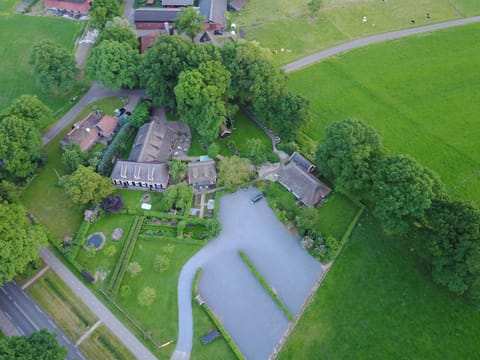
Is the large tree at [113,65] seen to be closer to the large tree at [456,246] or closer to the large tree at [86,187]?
the large tree at [86,187]

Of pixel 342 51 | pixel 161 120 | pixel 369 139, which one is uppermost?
pixel 342 51

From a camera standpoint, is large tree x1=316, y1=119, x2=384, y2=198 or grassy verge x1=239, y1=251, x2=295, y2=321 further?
large tree x1=316, y1=119, x2=384, y2=198

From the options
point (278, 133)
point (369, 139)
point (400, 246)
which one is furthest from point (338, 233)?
point (278, 133)

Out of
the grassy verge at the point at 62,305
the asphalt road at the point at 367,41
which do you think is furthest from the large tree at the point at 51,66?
the asphalt road at the point at 367,41

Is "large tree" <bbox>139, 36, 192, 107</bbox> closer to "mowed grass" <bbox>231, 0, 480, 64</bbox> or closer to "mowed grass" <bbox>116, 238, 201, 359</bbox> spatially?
"mowed grass" <bbox>231, 0, 480, 64</bbox>

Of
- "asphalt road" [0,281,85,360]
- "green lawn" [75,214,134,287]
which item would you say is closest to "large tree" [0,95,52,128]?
"green lawn" [75,214,134,287]

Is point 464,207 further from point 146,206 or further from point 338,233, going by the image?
point 146,206
